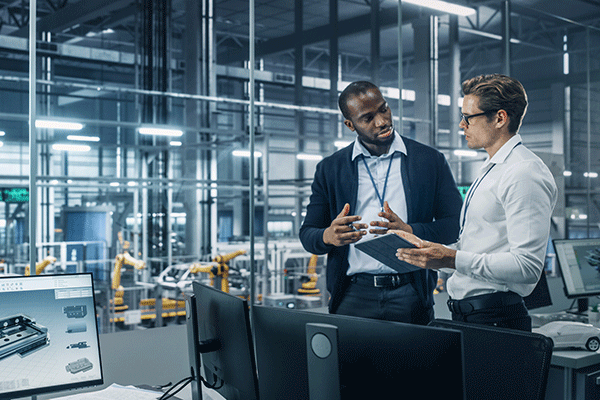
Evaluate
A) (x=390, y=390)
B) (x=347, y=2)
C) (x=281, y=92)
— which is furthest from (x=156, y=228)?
(x=390, y=390)

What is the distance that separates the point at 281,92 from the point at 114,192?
279 inches

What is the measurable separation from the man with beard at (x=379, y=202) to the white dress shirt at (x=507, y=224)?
228mm

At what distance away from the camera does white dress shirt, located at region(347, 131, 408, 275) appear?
2.19 m

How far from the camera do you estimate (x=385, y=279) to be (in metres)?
2.11

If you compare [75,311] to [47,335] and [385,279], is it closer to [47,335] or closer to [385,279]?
[47,335]

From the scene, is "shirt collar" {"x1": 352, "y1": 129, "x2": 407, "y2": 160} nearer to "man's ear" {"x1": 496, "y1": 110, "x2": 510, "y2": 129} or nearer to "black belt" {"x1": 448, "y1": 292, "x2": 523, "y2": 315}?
"man's ear" {"x1": 496, "y1": 110, "x2": 510, "y2": 129}

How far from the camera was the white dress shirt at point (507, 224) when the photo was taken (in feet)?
5.53

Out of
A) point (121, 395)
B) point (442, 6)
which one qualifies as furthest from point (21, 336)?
point (442, 6)

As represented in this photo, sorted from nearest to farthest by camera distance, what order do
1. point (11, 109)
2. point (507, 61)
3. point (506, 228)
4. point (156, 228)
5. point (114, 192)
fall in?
point (506, 228), point (507, 61), point (156, 228), point (11, 109), point (114, 192)

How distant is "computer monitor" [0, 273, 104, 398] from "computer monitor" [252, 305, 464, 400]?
710mm

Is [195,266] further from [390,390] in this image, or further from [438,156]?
[390,390]

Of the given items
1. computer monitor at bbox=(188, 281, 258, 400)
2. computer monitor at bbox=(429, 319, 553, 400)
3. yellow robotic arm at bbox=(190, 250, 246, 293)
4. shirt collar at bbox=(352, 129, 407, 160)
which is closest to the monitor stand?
computer monitor at bbox=(188, 281, 258, 400)

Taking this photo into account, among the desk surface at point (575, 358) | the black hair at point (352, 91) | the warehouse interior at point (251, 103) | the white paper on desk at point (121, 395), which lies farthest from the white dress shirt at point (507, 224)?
the warehouse interior at point (251, 103)

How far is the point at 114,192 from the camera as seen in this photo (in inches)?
590
